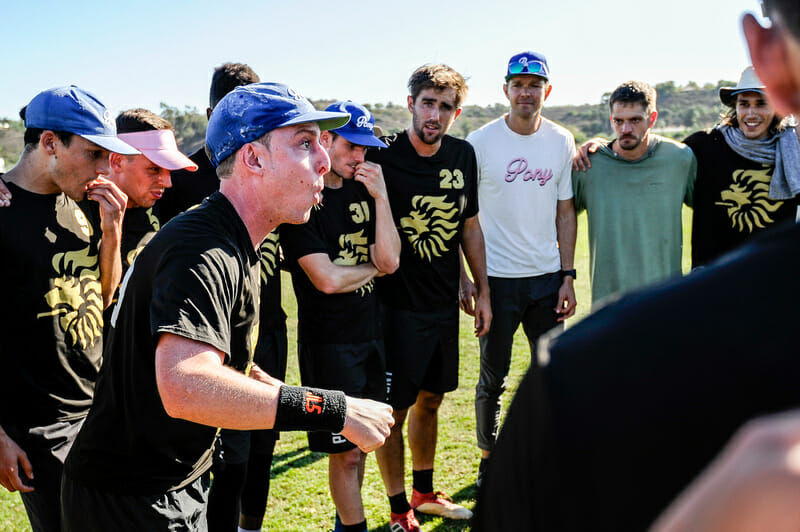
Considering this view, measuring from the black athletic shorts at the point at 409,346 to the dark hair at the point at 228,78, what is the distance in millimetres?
1769

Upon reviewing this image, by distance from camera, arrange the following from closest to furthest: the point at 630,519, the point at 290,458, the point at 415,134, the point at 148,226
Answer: the point at 630,519 → the point at 148,226 → the point at 415,134 → the point at 290,458

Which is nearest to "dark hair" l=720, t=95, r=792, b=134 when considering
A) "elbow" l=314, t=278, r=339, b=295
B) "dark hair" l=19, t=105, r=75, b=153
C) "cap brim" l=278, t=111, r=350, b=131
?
"elbow" l=314, t=278, r=339, b=295

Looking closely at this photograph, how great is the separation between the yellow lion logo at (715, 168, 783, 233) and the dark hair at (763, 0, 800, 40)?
441 centimetres

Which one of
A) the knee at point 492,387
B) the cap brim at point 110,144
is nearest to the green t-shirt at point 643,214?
the knee at point 492,387

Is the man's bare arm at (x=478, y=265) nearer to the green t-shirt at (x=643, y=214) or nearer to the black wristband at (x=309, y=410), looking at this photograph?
the green t-shirt at (x=643, y=214)

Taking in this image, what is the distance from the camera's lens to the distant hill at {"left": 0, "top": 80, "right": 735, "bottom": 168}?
64.4 m

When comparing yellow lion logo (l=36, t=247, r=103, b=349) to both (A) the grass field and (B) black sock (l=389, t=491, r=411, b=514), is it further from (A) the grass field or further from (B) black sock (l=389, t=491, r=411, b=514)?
(B) black sock (l=389, t=491, r=411, b=514)

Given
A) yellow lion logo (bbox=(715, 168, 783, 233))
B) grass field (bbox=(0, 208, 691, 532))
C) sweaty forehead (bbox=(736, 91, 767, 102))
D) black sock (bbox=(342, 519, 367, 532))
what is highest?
sweaty forehead (bbox=(736, 91, 767, 102))

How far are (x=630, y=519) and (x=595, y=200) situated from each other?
452cm

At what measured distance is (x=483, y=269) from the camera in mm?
4773

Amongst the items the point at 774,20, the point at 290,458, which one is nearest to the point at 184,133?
the point at 290,458

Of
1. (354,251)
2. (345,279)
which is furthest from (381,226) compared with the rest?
(345,279)

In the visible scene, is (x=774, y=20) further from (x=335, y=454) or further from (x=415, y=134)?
(x=415, y=134)

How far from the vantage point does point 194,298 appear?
1.90 metres
